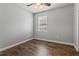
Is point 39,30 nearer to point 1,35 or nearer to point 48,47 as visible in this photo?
point 48,47

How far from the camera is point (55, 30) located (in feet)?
5.05

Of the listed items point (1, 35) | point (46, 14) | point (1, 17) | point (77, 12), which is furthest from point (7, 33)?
point (77, 12)

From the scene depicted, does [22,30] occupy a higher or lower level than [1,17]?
lower

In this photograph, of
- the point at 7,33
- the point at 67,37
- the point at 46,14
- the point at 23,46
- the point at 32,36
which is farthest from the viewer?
the point at 7,33

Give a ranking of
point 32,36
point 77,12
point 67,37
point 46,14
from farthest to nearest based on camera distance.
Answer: point 46,14 → point 32,36 → point 67,37 → point 77,12

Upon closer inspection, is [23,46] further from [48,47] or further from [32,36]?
[48,47]

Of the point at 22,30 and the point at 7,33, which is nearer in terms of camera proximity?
the point at 22,30

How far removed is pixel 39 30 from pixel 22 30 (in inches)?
22.2

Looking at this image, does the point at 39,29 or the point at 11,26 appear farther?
the point at 11,26

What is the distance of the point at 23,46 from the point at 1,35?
27.1 inches

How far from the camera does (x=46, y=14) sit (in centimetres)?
167

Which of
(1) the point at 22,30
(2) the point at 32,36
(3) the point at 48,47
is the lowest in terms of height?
(3) the point at 48,47

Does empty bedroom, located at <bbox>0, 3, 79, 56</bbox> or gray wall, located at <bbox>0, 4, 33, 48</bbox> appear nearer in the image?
empty bedroom, located at <bbox>0, 3, 79, 56</bbox>

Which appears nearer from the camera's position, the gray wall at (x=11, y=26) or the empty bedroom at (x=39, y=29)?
the empty bedroom at (x=39, y=29)
